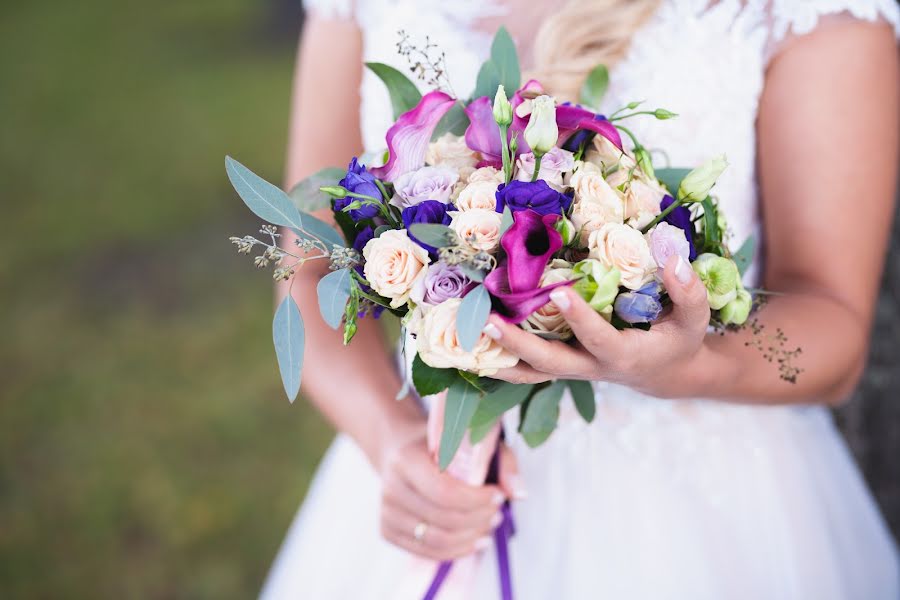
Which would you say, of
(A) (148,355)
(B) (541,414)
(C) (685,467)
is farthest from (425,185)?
(A) (148,355)

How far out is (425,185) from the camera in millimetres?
1059

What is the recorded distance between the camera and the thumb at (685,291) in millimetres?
961

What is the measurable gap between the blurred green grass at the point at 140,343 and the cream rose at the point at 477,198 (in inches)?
100

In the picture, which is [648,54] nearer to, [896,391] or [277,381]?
[896,391]

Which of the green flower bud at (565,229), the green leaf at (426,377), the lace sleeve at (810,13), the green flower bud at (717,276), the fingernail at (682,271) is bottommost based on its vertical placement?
the green leaf at (426,377)

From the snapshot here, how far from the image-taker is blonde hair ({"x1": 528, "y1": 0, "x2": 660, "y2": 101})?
149 cm

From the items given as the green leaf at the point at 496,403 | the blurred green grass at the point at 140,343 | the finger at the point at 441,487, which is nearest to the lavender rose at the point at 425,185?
the green leaf at the point at 496,403

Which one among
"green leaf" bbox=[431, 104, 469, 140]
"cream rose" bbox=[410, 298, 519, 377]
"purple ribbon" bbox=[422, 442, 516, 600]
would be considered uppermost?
"green leaf" bbox=[431, 104, 469, 140]

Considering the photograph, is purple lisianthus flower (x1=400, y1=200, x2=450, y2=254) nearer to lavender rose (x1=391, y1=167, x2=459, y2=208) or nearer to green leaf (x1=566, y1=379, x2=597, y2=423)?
lavender rose (x1=391, y1=167, x2=459, y2=208)

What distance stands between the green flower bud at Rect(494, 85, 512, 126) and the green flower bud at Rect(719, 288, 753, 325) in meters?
0.40

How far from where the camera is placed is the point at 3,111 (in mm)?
7555

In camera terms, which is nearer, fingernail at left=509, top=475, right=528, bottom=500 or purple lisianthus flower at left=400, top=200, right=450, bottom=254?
purple lisianthus flower at left=400, top=200, right=450, bottom=254

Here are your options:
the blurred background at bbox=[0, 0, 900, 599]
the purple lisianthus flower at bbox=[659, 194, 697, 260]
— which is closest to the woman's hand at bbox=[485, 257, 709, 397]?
the purple lisianthus flower at bbox=[659, 194, 697, 260]

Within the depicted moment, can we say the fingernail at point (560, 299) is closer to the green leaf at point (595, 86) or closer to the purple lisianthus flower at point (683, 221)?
the purple lisianthus flower at point (683, 221)
